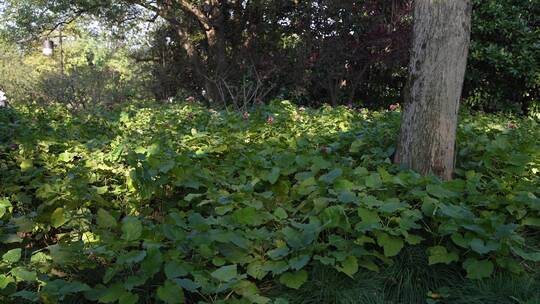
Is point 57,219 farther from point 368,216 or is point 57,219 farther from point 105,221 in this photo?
point 368,216

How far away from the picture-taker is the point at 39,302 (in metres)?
2.04

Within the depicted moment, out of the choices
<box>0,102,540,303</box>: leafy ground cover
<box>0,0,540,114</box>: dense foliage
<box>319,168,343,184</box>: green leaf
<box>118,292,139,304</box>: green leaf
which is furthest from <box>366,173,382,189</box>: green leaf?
<box>0,0,540,114</box>: dense foliage

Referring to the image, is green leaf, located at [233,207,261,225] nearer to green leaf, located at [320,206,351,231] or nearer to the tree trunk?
green leaf, located at [320,206,351,231]

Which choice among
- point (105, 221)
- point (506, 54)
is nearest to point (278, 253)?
point (105, 221)

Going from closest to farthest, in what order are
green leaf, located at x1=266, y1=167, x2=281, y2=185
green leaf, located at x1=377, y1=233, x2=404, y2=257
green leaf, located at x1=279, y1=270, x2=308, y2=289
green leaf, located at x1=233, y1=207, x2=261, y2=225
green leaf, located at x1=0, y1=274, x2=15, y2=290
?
green leaf, located at x1=0, y1=274, x2=15, y2=290, green leaf, located at x1=279, y1=270, x2=308, y2=289, green leaf, located at x1=377, y1=233, x2=404, y2=257, green leaf, located at x1=233, y1=207, x2=261, y2=225, green leaf, located at x1=266, y1=167, x2=281, y2=185

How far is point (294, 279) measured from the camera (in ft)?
7.09

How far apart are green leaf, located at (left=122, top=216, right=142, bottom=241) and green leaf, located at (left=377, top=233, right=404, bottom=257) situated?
112 cm

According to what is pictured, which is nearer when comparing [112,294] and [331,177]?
[112,294]

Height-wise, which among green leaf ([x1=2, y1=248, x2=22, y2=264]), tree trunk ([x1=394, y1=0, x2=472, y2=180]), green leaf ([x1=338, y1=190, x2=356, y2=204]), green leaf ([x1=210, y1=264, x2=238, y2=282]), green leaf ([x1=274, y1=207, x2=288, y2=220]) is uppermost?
tree trunk ([x1=394, y1=0, x2=472, y2=180])

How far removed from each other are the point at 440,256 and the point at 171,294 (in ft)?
4.12

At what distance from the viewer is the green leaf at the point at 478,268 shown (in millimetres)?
2151

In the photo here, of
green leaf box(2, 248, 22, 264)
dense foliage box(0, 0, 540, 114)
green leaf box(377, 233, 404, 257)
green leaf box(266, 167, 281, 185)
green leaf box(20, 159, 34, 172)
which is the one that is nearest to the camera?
green leaf box(2, 248, 22, 264)

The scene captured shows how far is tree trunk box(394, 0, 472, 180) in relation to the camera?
10.8ft

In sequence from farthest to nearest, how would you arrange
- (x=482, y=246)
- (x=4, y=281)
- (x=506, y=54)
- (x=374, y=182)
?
(x=506, y=54), (x=374, y=182), (x=482, y=246), (x=4, y=281)
